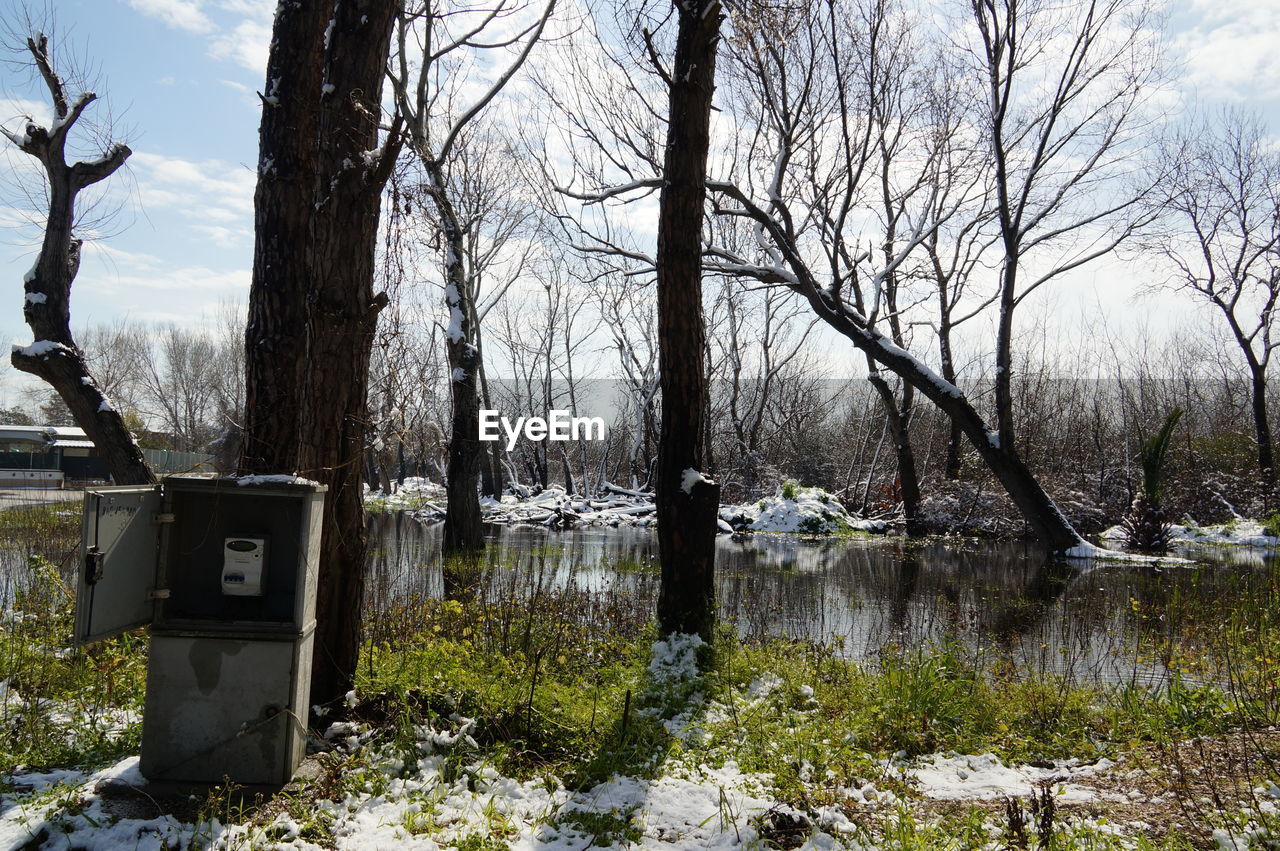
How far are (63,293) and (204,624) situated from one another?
270 inches

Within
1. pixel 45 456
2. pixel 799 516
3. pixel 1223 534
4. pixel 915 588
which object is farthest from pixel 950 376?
pixel 45 456

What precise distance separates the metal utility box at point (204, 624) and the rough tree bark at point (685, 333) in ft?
11.8

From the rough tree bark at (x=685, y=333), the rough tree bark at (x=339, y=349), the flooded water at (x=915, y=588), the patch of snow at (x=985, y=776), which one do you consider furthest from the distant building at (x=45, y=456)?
the patch of snow at (x=985, y=776)

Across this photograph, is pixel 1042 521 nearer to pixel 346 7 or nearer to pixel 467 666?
pixel 467 666

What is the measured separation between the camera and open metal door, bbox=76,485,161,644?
10.3 ft

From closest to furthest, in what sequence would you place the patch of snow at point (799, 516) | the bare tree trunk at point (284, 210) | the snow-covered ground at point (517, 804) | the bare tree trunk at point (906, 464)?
the snow-covered ground at point (517, 804) → the bare tree trunk at point (284, 210) → the bare tree trunk at point (906, 464) → the patch of snow at point (799, 516)

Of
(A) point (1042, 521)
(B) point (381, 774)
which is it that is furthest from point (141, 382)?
(B) point (381, 774)

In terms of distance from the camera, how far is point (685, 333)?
6.90 meters

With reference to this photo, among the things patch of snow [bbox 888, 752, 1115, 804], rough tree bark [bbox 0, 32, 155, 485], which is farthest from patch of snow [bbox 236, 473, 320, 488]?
rough tree bark [bbox 0, 32, 155, 485]

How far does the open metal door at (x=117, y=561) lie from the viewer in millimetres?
3148

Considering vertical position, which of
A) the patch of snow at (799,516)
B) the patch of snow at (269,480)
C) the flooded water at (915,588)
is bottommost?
the flooded water at (915,588)

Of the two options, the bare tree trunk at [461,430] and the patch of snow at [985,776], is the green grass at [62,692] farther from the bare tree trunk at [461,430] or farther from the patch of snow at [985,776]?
the bare tree trunk at [461,430]

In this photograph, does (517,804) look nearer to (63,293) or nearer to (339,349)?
(339,349)

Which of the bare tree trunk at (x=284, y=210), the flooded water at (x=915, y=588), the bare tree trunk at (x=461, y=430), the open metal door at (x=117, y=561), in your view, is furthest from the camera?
the bare tree trunk at (x=461, y=430)
